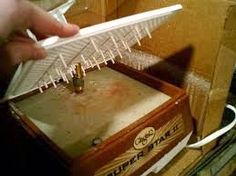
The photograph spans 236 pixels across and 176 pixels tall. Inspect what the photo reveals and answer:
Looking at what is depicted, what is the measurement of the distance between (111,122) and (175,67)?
293 millimetres

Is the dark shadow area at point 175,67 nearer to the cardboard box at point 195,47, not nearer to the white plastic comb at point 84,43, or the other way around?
the cardboard box at point 195,47

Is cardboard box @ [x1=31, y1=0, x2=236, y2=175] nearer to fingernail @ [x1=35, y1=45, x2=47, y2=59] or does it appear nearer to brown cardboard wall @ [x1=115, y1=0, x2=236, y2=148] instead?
brown cardboard wall @ [x1=115, y1=0, x2=236, y2=148]

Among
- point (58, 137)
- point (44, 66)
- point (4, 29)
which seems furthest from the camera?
point (58, 137)

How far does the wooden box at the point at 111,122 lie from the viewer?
0.61 meters

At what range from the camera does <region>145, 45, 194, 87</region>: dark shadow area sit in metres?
0.83

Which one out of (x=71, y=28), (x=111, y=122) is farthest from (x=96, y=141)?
(x=71, y=28)

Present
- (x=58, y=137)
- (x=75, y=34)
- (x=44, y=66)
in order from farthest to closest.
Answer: (x=58, y=137) → (x=44, y=66) → (x=75, y=34)

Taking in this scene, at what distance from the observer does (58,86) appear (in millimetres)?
882

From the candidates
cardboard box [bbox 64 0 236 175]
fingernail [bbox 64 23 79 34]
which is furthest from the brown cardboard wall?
fingernail [bbox 64 23 79 34]

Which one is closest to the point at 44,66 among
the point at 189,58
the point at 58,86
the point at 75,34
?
the point at 75,34

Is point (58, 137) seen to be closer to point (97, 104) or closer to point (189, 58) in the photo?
point (97, 104)

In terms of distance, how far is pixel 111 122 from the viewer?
2.40 ft

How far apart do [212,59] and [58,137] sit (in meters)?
0.46

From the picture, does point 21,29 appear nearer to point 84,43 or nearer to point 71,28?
point 71,28
